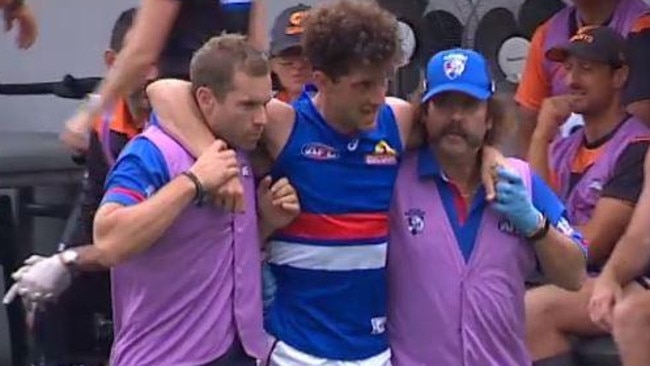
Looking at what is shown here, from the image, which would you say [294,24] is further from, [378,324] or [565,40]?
[378,324]

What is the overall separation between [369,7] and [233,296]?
0.78m

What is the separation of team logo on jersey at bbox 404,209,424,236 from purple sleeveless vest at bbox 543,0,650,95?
155 centimetres

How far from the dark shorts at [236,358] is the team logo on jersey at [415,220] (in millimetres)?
528

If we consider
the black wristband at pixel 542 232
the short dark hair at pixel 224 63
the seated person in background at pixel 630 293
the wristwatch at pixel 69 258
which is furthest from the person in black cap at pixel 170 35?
the seated person in background at pixel 630 293

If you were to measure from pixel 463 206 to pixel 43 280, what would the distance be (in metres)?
1.08

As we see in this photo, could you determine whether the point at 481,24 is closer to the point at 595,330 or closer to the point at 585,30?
the point at 585,30

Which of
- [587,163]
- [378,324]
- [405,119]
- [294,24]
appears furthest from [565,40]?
[378,324]

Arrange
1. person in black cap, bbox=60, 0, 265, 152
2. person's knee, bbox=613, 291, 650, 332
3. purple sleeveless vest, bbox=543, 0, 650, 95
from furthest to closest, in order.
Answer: purple sleeveless vest, bbox=543, 0, 650, 95
person's knee, bbox=613, 291, 650, 332
person in black cap, bbox=60, 0, 265, 152

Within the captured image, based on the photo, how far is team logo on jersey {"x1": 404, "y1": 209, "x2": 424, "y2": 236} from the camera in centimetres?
490

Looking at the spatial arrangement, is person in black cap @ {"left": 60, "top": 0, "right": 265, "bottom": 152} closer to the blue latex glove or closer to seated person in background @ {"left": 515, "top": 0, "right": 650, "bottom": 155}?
the blue latex glove

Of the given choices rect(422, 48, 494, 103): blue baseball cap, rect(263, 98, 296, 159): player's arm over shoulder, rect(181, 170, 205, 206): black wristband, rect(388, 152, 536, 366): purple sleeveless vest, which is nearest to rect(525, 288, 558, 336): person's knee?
rect(388, 152, 536, 366): purple sleeveless vest

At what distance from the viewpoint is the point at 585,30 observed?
615 centimetres

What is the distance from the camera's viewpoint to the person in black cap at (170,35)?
17.0ft

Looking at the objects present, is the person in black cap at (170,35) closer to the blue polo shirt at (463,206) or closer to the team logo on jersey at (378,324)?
the blue polo shirt at (463,206)
